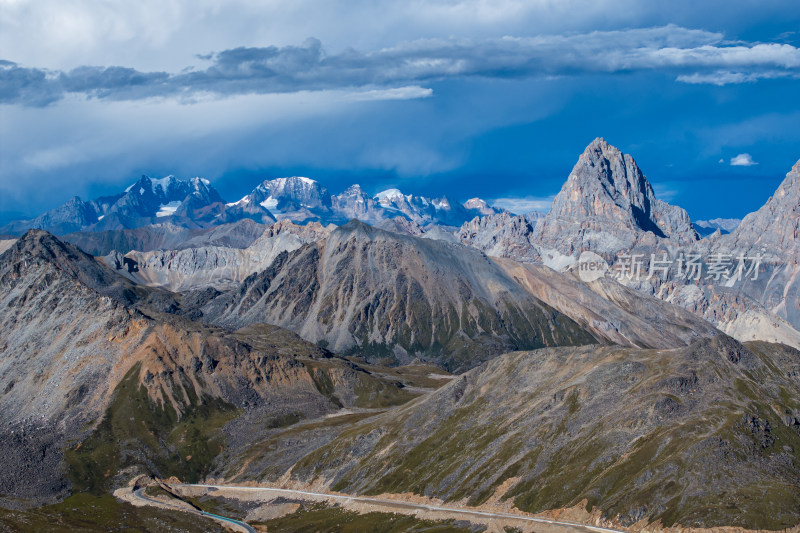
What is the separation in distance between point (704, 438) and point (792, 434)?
2615cm

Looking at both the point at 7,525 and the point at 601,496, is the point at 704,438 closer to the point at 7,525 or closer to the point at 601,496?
the point at 601,496

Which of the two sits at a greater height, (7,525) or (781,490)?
(781,490)

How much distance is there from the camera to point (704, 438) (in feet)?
621

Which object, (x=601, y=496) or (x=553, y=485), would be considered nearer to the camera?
(x=601, y=496)

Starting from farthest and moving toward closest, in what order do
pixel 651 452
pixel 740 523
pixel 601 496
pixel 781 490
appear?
1. pixel 651 452
2. pixel 601 496
3. pixel 781 490
4. pixel 740 523

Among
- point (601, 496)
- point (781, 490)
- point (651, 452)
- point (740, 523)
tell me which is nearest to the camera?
point (740, 523)

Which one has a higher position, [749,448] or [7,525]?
[749,448]

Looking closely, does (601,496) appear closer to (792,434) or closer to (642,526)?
(642,526)

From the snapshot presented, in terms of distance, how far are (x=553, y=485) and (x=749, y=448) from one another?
45.3 m

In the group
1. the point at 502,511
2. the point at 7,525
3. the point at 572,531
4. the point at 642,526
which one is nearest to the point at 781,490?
the point at 642,526

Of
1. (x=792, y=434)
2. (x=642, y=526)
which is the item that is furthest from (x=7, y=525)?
(x=792, y=434)

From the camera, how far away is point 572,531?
560 feet

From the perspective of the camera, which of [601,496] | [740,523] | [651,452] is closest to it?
[740,523]

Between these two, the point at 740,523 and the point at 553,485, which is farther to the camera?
the point at 553,485
